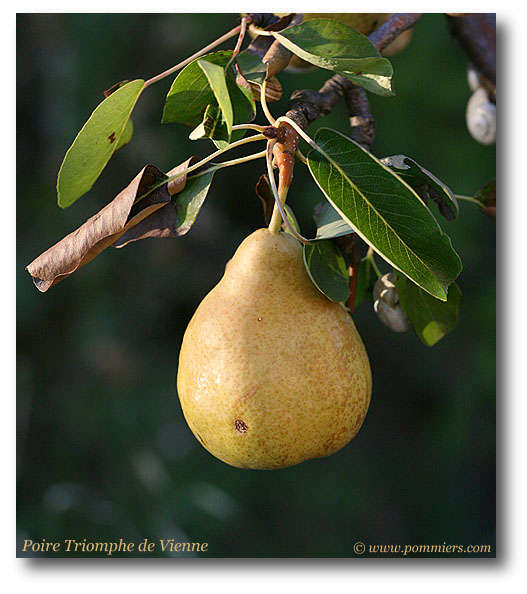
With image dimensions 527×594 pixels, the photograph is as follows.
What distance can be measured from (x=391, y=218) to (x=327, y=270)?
0.27 feet

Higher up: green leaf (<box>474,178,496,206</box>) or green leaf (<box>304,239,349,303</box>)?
green leaf (<box>304,239,349,303</box>)

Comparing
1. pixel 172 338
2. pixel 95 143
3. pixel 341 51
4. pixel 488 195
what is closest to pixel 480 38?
pixel 488 195

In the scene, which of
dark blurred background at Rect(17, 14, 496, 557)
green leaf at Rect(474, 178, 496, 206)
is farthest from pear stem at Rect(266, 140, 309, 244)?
dark blurred background at Rect(17, 14, 496, 557)

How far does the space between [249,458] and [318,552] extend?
984mm

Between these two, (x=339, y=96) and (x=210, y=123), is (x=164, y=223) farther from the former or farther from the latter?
(x=339, y=96)

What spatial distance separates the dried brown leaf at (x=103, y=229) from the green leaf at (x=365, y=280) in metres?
0.29

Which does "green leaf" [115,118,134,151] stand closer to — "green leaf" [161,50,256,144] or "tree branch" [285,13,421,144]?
"green leaf" [161,50,256,144]

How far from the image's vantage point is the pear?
0.56 meters

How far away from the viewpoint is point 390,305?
2.47 ft

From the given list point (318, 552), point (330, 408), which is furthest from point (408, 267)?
point (318, 552)

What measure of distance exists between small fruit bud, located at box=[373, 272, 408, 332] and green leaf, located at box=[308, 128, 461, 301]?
0.67ft

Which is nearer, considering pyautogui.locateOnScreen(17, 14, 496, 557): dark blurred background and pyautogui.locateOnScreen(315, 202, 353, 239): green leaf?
pyautogui.locateOnScreen(315, 202, 353, 239): green leaf

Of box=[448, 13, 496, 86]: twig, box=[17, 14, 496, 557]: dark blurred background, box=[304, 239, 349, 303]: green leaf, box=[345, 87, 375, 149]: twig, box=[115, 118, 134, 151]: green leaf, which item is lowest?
box=[17, 14, 496, 557]: dark blurred background

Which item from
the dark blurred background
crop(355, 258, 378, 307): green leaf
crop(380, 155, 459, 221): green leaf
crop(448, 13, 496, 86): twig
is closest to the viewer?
crop(380, 155, 459, 221): green leaf
